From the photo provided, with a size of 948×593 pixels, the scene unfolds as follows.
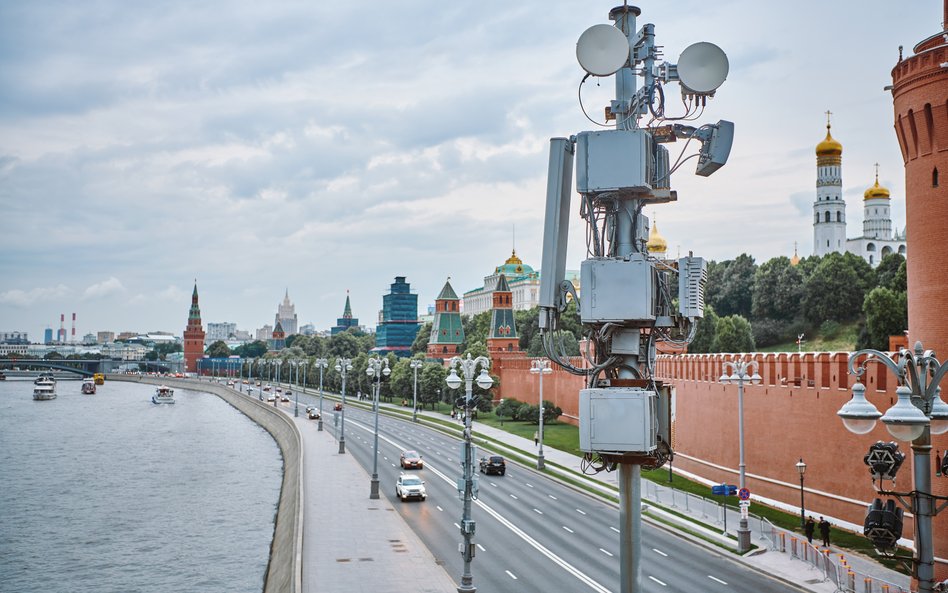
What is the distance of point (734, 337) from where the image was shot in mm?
90562

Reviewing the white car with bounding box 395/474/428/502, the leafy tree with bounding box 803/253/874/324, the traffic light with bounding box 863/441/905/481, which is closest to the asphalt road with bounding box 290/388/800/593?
the white car with bounding box 395/474/428/502

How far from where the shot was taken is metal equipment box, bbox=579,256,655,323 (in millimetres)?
12875

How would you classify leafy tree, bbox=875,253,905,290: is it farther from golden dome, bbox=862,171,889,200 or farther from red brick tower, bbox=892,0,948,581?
red brick tower, bbox=892,0,948,581

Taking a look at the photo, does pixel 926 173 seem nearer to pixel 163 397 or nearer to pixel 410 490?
pixel 410 490

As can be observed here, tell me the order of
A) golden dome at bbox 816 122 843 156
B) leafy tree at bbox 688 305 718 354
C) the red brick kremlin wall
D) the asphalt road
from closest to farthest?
the asphalt road
the red brick kremlin wall
leafy tree at bbox 688 305 718 354
golden dome at bbox 816 122 843 156

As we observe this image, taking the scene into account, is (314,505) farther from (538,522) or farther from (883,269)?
(883,269)

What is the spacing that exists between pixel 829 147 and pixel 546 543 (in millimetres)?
109741

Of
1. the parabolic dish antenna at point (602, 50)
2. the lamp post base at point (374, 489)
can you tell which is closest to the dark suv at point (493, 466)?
the lamp post base at point (374, 489)

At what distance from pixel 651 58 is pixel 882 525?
26.2ft

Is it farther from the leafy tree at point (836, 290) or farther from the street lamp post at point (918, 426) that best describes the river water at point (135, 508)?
Result: the leafy tree at point (836, 290)

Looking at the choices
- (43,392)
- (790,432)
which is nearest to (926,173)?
(790,432)

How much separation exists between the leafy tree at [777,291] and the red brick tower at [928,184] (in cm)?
7220

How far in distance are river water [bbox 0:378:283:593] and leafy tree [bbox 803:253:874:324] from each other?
62.9 m

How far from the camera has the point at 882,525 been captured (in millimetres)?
11328
